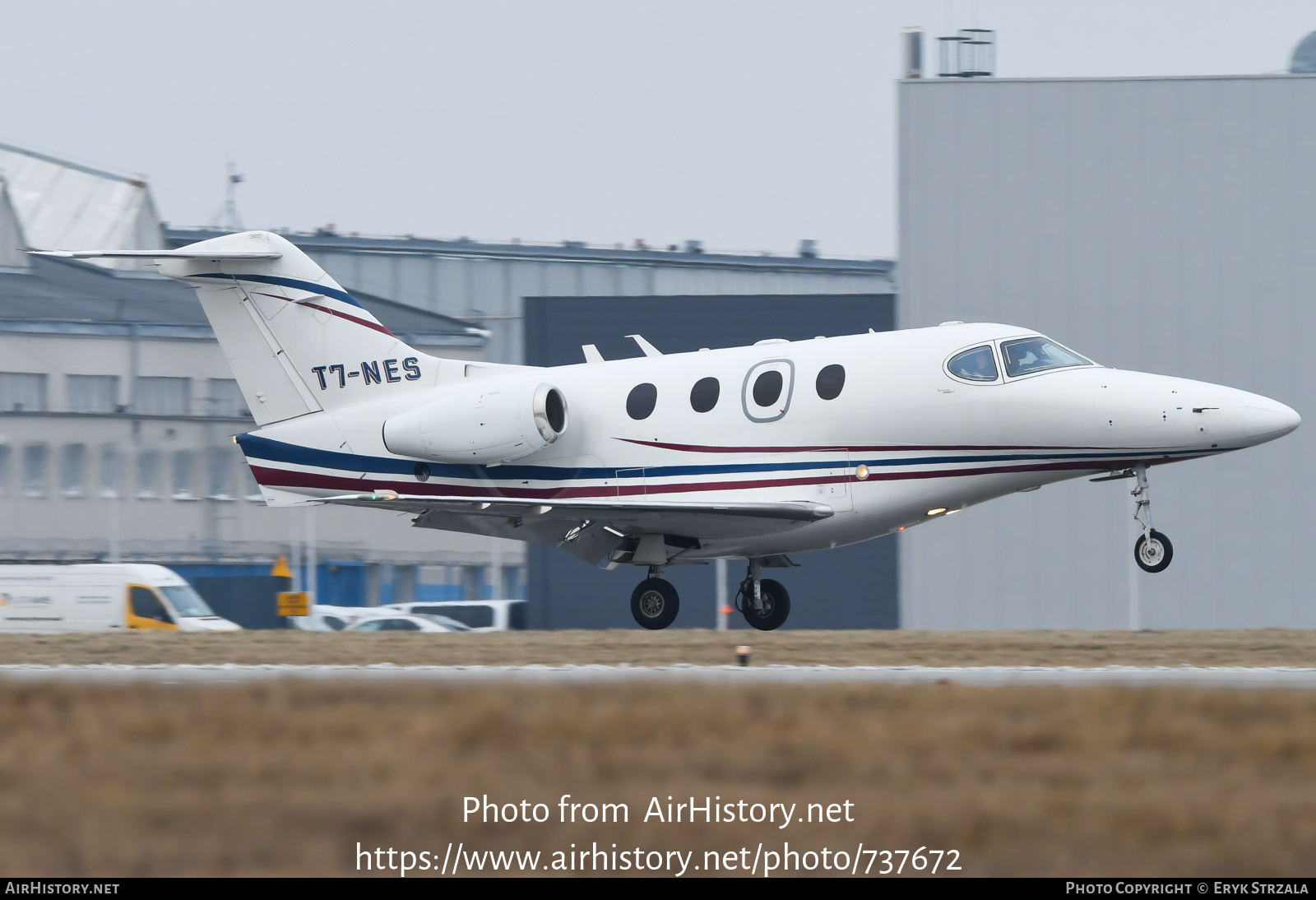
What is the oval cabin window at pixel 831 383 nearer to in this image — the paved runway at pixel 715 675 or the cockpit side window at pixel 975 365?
the cockpit side window at pixel 975 365

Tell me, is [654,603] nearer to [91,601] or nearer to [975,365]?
[975,365]

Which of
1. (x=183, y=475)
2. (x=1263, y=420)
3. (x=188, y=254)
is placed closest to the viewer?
(x=1263, y=420)

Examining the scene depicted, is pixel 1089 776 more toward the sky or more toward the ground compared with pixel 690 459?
more toward the ground

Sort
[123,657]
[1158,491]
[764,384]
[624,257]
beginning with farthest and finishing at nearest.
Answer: [624,257] → [1158,491] → [764,384] → [123,657]

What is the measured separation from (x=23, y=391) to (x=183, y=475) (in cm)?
684

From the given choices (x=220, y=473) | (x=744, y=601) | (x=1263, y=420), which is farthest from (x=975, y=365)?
(x=220, y=473)

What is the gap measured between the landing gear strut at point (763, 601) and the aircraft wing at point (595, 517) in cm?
129

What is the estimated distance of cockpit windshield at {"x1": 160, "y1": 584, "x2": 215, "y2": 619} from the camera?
30609 mm

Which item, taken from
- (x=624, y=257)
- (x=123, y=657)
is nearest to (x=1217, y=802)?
(x=123, y=657)

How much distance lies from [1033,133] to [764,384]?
15.1 meters

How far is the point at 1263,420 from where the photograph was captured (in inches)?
691

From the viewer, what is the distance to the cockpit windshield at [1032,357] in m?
18.4

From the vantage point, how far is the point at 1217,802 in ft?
23.1

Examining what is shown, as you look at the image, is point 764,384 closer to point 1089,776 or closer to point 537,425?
point 537,425
